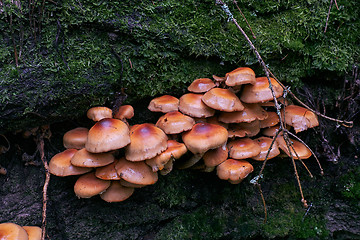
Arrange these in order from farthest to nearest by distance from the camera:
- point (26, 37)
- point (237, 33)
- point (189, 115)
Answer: point (237, 33), point (189, 115), point (26, 37)

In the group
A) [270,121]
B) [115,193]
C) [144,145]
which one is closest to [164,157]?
[144,145]

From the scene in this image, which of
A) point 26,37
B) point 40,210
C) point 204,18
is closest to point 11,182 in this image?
point 40,210

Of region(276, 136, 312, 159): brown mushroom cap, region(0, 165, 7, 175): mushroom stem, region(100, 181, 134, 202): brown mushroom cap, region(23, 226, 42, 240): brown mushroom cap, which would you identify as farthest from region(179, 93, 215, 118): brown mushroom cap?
region(0, 165, 7, 175): mushroom stem

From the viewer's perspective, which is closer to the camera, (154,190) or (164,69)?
(164,69)

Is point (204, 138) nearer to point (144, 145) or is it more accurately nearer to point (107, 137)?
point (144, 145)

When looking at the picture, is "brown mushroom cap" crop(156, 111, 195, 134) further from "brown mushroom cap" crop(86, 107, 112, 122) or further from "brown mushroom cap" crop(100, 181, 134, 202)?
"brown mushroom cap" crop(100, 181, 134, 202)

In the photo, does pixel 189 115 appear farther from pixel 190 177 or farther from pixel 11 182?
pixel 11 182

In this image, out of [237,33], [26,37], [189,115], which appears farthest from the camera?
[237,33]
